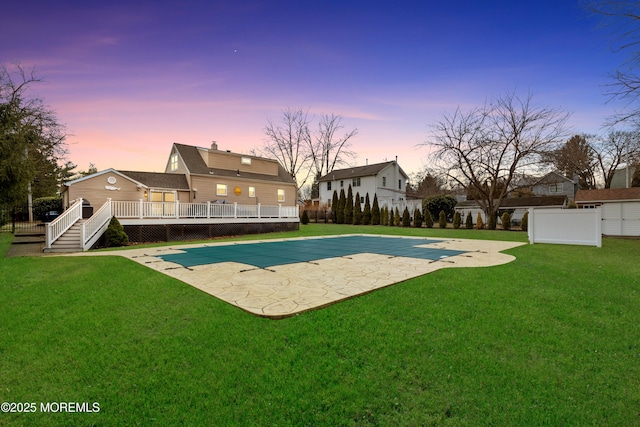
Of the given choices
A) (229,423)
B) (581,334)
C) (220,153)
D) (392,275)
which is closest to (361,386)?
(229,423)

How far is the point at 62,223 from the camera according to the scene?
1043 cm

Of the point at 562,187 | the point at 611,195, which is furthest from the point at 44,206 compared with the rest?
the point at 562,187

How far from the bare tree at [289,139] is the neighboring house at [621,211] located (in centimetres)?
2794

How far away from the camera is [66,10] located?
29.2 ft

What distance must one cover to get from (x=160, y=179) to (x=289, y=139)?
20.4 m

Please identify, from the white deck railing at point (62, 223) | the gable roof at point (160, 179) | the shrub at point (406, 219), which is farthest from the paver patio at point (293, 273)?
the shrub at point (406, 219)

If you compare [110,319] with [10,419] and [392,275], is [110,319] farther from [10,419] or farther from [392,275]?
[392,275]

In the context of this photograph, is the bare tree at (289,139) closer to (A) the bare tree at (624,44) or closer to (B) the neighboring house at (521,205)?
(B) the neighboring house at (521,205)

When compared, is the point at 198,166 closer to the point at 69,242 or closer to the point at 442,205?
the point at 69,242

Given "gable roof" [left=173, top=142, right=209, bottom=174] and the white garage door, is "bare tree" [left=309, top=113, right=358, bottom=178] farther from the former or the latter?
the white garage door

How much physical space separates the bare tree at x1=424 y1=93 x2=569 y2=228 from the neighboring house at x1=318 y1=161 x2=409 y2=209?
902 centimetres

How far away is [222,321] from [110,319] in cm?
140

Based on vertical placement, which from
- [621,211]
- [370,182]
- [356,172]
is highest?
[356,172]

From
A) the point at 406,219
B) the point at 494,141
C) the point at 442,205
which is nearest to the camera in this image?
the point at 494,141
